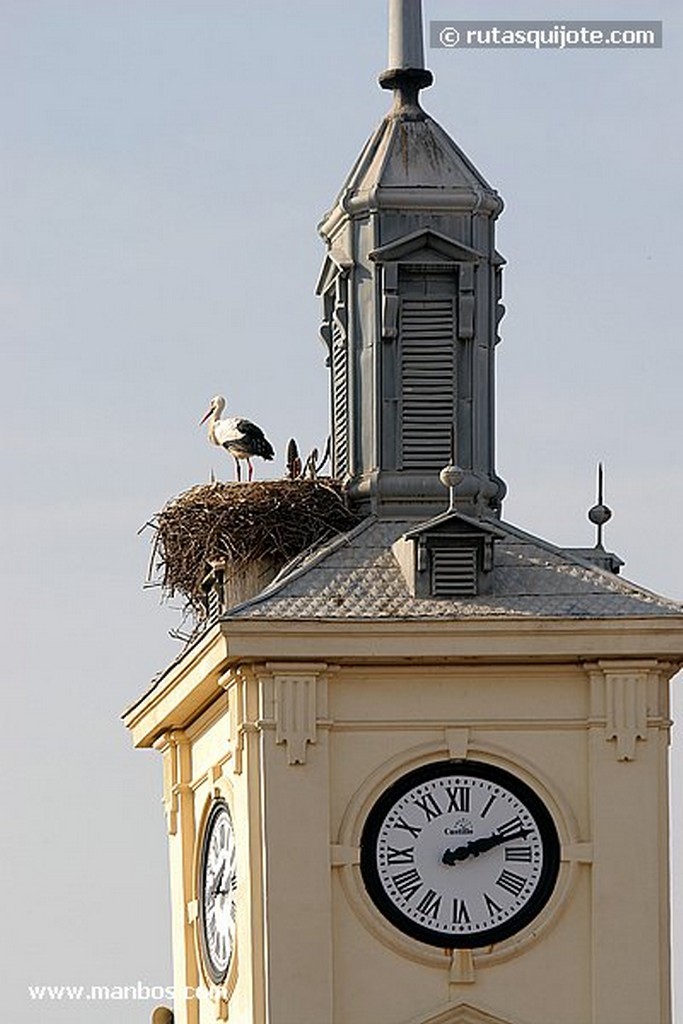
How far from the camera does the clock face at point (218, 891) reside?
33.3m

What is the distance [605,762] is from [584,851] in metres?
0.54

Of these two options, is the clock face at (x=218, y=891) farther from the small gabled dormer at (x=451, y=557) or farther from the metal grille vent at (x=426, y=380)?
the metal grille vent at (x=426, y=380)

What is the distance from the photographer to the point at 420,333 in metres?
34.1

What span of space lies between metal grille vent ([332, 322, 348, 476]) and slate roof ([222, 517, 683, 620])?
1.06 meters

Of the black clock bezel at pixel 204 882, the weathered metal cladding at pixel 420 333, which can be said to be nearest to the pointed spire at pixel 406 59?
the weathered metal cladding at pixel 420 333

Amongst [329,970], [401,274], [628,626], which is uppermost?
[401,274]

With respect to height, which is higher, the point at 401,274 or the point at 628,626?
the point at 401,274

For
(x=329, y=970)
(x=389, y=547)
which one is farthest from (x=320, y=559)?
(x=329, y=970)

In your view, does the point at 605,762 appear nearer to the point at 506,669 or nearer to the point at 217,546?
the point at 506,669

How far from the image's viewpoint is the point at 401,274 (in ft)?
112

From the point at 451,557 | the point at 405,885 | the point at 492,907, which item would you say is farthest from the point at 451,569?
the point at 492,907

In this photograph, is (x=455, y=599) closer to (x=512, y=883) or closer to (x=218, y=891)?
(x=512, y=883)

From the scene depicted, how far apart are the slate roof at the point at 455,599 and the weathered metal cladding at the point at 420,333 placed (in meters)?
0.68

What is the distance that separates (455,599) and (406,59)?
387 cm
